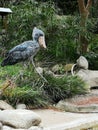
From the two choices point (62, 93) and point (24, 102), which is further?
point (62, 93)

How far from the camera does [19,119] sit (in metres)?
6.34

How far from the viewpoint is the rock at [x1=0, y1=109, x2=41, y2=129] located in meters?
6.33

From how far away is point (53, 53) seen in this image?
11383 millimetres

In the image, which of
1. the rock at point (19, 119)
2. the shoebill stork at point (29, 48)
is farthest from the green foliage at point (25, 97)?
the rock at point (19, 119)

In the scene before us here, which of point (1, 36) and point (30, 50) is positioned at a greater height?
point (30, 50)

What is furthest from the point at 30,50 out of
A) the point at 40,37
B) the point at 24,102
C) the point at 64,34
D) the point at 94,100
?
the point at 64,34

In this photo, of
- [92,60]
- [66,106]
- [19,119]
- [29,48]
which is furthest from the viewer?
[92,60]

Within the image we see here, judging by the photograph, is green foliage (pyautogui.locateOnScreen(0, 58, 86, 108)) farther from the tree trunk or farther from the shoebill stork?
the tree trunk

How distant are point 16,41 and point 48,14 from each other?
1.13 meters

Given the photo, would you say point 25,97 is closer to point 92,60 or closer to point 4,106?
point 4,106

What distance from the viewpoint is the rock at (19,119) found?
20.8ft

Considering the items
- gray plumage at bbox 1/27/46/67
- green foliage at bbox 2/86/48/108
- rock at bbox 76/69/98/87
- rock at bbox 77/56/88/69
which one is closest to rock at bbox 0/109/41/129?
gray plumage at bbox 1/27/46/67

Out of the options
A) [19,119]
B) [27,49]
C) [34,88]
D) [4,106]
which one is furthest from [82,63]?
[19,119]

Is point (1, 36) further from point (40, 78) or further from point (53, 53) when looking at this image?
point (40, 78)
